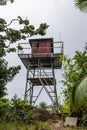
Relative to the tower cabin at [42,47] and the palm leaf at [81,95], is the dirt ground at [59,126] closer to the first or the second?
the palm leaf at [81,95]

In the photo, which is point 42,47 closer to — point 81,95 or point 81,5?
point 81,5

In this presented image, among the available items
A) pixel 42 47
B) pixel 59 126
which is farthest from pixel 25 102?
pixel 42 47

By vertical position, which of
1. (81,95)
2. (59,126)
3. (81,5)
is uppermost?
(81,5)

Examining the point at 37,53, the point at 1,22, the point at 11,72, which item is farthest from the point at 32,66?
the point at 1,22

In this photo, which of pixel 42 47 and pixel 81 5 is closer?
pixel 81 5

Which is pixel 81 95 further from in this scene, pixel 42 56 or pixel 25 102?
pixel 42 56

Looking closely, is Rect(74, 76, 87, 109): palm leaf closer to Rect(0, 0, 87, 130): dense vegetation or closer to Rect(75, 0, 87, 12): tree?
Rect(0, 0, 87, 130): dense vegetation

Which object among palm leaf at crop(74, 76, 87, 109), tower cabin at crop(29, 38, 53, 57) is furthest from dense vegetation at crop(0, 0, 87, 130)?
tower cabin at crop(29, 38, 53, 57)

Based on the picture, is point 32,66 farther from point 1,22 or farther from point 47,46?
point 1,22

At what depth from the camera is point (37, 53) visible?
29484 mm

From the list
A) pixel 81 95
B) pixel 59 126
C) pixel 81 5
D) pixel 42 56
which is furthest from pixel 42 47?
pixel 81 95

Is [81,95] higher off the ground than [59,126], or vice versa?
[81,95]

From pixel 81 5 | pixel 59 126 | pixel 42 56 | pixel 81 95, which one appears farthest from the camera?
pixel 42 56

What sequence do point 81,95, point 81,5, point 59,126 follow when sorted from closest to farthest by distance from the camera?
point 81,95 → point 59,126 → point 81,5
